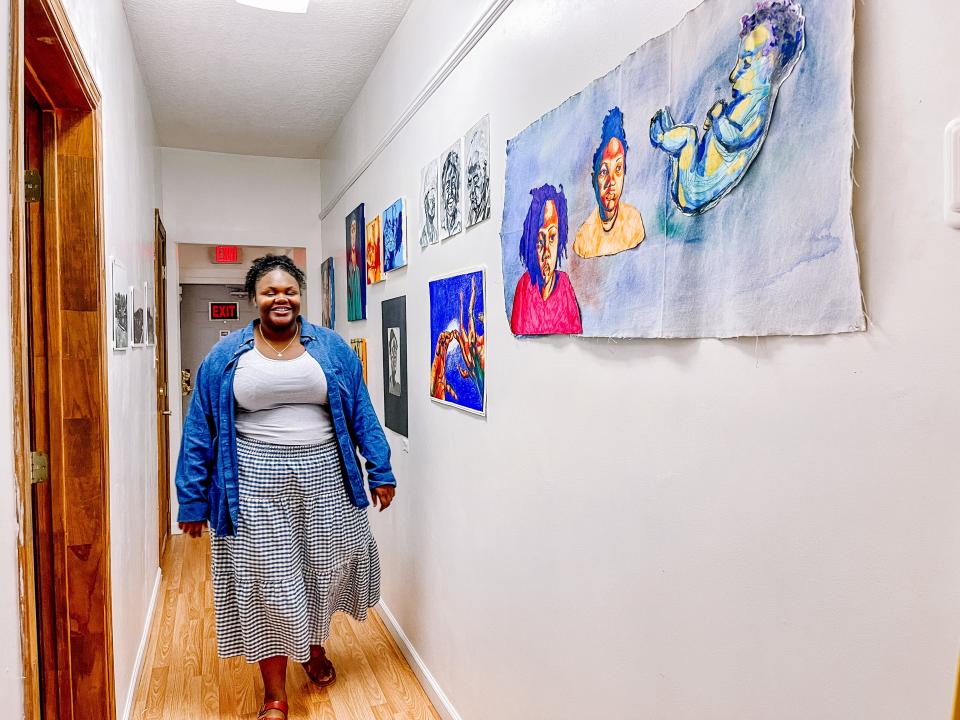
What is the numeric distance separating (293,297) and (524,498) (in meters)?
1.15

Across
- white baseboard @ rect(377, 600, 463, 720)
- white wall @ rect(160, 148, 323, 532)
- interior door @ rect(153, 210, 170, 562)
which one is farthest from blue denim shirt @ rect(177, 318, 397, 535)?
white wall @ rect(160, 148, 323, 532)

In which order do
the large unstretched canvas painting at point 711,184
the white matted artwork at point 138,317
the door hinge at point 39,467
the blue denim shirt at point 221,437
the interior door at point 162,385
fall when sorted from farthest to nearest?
1. the interior door at point 162,385
2. the white matted artwork at point 138,317
3. the blue denim shirt at point 221,437
4. the door hinge at point 39,467
5. the large unstretched canvas painting at point 711,184

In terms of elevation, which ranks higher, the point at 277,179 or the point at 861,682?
the point at 277,179

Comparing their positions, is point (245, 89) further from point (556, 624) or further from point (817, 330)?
point (817, 330)

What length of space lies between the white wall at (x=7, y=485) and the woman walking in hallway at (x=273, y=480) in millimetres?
1283

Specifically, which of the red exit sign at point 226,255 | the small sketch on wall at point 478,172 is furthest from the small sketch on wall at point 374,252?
the red exit sign at point 226,255

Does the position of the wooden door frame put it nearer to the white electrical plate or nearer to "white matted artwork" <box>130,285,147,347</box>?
"white matted artwork" <box>130,285,147,347</box>

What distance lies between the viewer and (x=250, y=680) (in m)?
2.67

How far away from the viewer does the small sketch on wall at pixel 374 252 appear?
309 cm

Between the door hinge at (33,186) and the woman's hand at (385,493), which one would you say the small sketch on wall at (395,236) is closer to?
the woman's hand at (385,493)

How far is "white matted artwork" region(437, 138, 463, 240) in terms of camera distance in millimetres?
2084

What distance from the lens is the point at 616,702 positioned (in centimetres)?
135

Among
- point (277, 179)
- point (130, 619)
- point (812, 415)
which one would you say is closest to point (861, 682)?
point (812, 415)

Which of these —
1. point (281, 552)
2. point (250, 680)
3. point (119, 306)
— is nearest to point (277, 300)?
point (119, 306)
